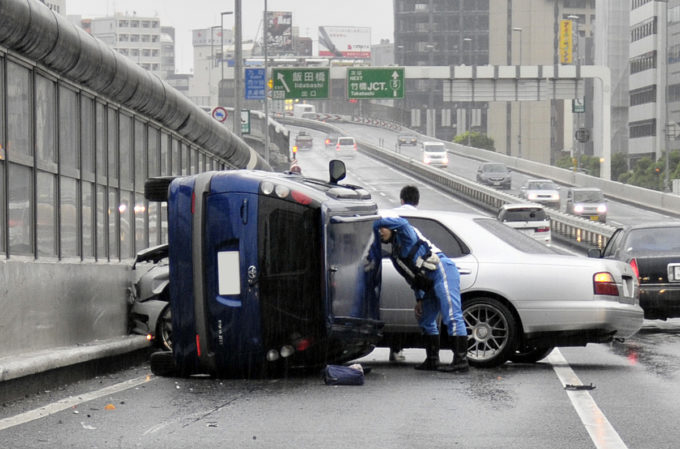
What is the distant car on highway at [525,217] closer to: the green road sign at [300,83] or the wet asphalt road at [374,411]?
the green road sign at [300,83]

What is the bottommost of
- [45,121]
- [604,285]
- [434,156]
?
[604,285]

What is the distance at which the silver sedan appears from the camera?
11953 millimetres

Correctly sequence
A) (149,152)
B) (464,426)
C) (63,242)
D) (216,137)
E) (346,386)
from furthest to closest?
(216,137) < (149,152) < (63,242) < (346,386) < (464,426)

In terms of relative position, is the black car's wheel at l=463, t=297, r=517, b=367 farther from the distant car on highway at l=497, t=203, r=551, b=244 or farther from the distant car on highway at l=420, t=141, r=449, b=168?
the distant car on highway at l=420, t=141, r=449, b=168

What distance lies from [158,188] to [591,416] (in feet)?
15.8

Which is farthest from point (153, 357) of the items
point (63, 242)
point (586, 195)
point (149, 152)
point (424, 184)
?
point (424, 184)

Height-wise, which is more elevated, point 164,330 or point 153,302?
point 153,302

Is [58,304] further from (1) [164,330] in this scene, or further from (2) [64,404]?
(2) [64,404]

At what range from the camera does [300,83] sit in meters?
68.1

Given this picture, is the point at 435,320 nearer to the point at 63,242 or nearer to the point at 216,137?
the point at 63,242

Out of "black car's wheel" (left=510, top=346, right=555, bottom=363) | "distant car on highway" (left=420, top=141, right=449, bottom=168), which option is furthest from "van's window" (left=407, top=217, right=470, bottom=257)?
"distant car on highway" (left=420, top=141, right=449, bottom=168)

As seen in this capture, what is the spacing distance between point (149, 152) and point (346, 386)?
11.4m

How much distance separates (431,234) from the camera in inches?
486

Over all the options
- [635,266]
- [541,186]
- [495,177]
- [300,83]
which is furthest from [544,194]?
[635,266]
